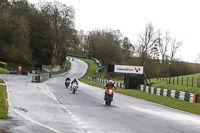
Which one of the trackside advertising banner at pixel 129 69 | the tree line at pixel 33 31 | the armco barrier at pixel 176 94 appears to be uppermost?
the tree line at pixel 33 31

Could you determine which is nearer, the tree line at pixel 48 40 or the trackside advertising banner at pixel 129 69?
the trackside advertising banner at pixel 129 69

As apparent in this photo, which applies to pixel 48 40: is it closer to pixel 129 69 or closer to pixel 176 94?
pixel 129 69

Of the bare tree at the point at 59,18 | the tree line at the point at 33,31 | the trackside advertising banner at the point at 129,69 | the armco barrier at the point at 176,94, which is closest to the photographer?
the armco barrier at the point at 176,94

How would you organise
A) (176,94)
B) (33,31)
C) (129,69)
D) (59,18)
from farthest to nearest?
1. (33,31)
2. (59,18)
3. (129,69)
4. (176,94)

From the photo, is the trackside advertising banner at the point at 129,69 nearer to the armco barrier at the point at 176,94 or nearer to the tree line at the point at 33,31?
the armco barrier at the point at 176,94

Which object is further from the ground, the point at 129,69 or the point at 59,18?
the point at 59,18

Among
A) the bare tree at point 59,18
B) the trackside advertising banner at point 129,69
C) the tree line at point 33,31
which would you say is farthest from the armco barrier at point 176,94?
the bare tree at point 59,18

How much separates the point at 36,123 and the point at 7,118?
121cm

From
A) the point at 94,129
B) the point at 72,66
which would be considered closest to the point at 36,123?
the point at 94,129

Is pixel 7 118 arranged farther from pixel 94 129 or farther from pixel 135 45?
pixel 135 45

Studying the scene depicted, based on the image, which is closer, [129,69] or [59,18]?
[129,69]

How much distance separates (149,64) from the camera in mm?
77750

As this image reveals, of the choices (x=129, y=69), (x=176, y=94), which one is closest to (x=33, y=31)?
(x=129, y=69)

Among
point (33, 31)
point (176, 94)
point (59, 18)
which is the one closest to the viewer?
point (176, 94)
